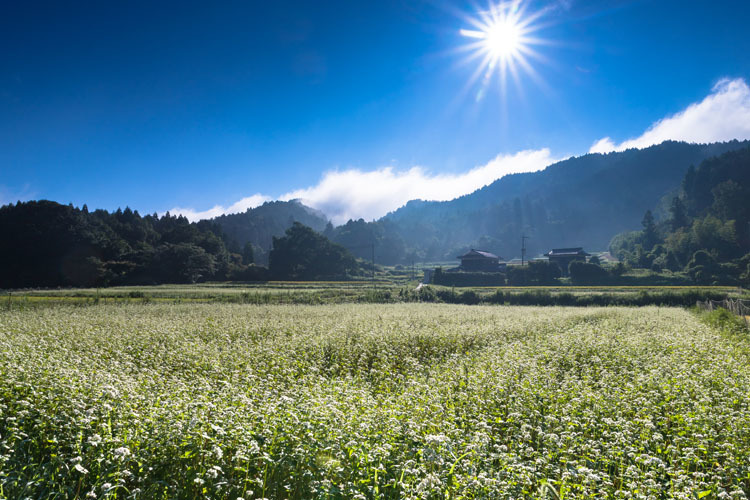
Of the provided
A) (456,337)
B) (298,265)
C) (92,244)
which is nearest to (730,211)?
(298,265)

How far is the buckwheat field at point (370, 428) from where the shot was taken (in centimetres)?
431

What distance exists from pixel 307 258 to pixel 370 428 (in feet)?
274

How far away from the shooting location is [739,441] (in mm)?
5398

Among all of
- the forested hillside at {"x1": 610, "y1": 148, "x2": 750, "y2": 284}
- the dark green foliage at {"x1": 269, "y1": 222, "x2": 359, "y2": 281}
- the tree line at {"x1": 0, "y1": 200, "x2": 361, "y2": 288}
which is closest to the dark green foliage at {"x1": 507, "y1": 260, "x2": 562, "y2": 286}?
the forested hillside at {"x1": 610, "y1": 148, "x2": 750, "y2": 284}

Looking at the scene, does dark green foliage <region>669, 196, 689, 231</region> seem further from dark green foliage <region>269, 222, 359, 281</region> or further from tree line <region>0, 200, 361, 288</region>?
tree line <region>0, 200, 361, 288</region>

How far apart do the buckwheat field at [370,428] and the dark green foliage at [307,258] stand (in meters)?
71.9

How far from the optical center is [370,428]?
17.2 ft

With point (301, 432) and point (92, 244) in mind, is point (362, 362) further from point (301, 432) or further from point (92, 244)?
point (92, 244)

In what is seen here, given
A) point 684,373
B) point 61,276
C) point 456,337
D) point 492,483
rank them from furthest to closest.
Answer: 1. point 61,276
2. point 456,337
3. point 684,373
4. point 492,483

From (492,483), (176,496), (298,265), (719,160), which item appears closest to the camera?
(492,483)

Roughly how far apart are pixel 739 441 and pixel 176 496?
7541mm

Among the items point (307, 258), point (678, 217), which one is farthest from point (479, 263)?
point (678, 217)

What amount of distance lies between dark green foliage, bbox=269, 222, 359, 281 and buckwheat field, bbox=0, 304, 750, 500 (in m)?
71.9

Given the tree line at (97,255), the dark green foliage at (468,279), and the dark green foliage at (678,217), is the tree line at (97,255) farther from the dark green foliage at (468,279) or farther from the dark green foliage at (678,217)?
the dark green foliage at (678,217)
